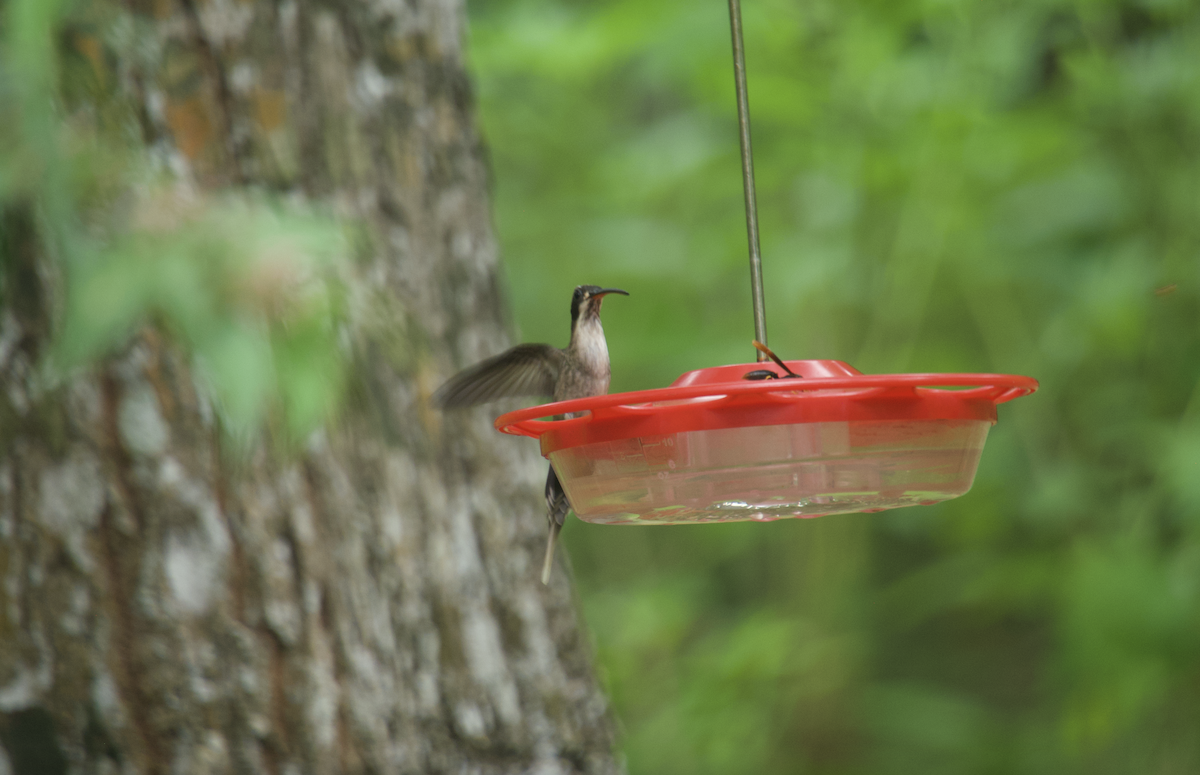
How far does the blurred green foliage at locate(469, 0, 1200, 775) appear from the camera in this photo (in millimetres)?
2533

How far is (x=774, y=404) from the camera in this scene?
0.93 metres

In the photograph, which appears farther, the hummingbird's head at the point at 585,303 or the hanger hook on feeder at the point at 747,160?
the hummingbird's head at the point at 585,303

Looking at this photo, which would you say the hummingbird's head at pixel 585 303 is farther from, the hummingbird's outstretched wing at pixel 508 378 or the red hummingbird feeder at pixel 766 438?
the red hummingbird feeder at pixel 766 438

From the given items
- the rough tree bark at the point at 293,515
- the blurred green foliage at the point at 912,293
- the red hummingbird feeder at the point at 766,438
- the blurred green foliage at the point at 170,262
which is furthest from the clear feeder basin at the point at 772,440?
the blurred green foliage at the point at 912,293

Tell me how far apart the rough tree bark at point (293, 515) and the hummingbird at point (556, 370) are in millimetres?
214

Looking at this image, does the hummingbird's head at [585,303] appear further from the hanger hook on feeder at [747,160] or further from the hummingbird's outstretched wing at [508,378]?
the hanger hook on feeder at [747,160]

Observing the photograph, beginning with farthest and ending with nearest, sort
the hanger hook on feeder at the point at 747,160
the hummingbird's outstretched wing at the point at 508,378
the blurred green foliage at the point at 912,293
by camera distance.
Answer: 1. the blurred green foliage at the point at 912,293
2. the hummingbird's outstretched wing at the point at 508,378
3. the hanger hook on feeder at the point at 747,160

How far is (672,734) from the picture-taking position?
3113 mm

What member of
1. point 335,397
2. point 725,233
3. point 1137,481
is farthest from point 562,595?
point 1137,481

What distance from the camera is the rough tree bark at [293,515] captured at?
1.62 m

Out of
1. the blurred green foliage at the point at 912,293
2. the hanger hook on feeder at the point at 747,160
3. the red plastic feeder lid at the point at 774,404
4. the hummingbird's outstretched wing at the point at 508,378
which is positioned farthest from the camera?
the blurred green foliage at the point at 912,293

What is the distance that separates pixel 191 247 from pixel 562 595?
1117mm

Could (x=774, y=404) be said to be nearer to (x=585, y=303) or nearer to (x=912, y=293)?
(x=585, y=303)

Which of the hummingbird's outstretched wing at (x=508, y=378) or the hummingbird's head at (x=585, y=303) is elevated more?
the hummingbird's head at (x=585, y=303)
